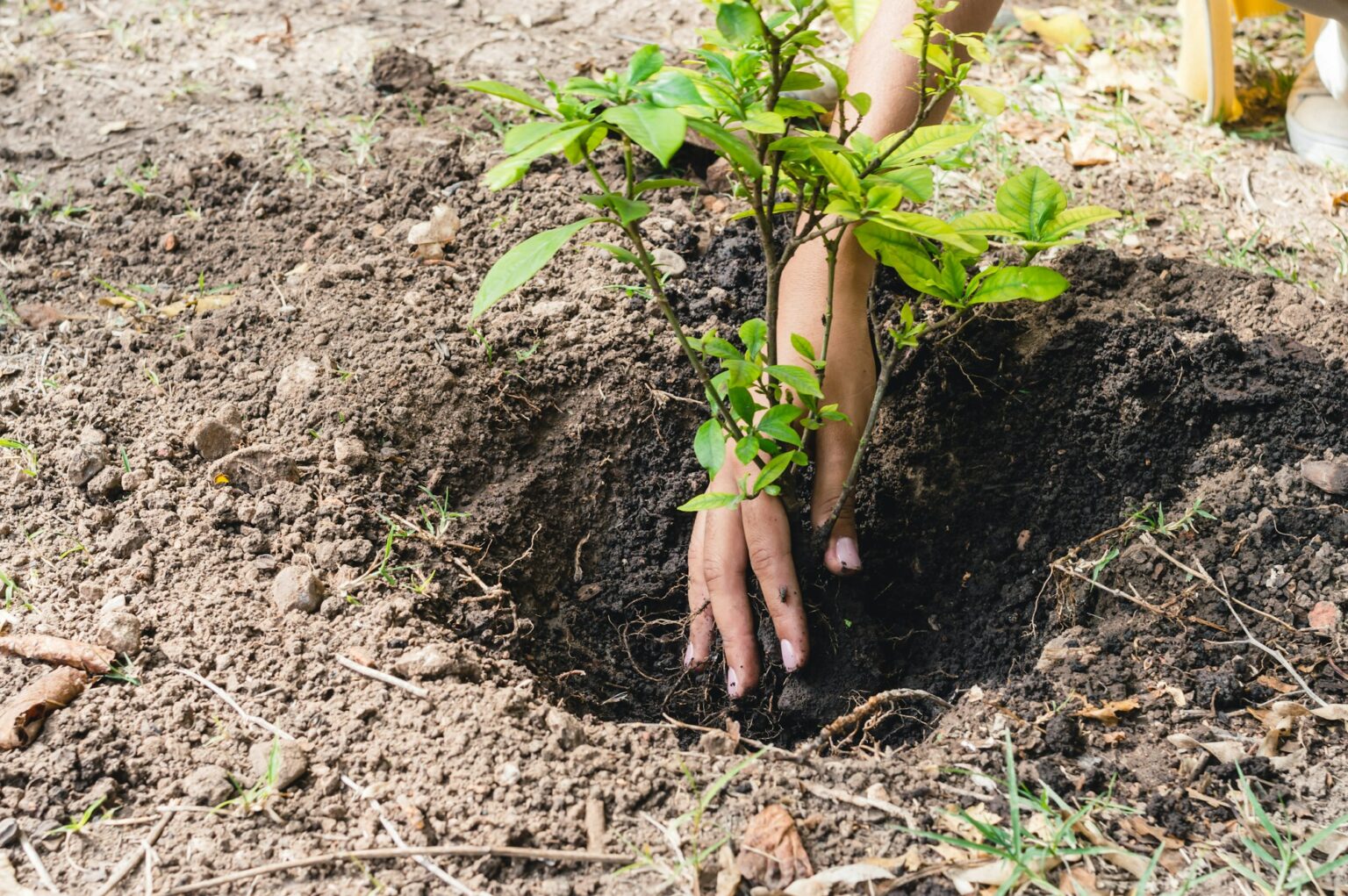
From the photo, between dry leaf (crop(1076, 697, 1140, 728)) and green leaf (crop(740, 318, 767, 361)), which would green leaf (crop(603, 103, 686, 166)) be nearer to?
green leaf (crop(740, 318, 767, 361))

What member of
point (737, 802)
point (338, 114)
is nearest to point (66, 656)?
point (737, 802)

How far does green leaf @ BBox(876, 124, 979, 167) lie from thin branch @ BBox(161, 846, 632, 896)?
3.65 feet

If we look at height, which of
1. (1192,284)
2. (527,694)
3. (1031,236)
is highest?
(1031,236)

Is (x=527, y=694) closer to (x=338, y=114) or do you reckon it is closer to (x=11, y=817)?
(x=11, y=817)

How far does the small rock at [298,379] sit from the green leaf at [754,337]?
3.31ft

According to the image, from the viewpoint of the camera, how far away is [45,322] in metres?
2.42

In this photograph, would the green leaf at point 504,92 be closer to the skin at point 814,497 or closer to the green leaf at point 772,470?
the green leaf at point 772,470

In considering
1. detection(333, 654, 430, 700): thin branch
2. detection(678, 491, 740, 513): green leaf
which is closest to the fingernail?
detection(678, 491, 740, 513): green leaf

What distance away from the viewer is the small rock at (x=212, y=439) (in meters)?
2.05

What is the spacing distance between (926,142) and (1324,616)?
1087mm

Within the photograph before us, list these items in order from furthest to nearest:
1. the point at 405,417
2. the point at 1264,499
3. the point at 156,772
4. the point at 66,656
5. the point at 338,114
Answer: the point at 338,114 → the point at 405,417 → the point at 1264,499 → the point at 66,656 → the point at 156,772

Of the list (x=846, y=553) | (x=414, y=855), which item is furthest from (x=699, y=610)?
(x=414, y=855)

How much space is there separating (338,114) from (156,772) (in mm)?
2148

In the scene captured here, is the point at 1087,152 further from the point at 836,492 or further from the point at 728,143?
the point at 728,143
